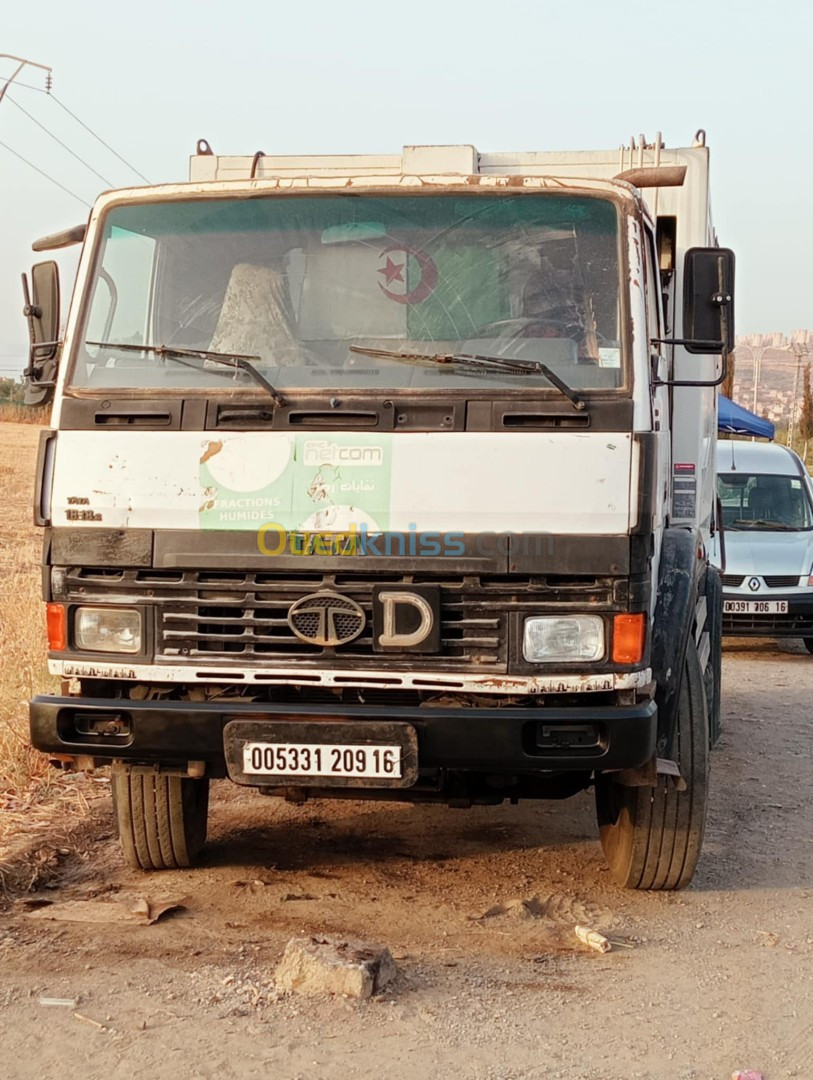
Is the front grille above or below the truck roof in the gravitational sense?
below

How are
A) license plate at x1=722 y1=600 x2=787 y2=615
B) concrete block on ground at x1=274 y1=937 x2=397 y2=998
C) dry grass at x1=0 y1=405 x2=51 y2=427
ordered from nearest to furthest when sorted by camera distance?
concrete block on ground at x1=274 y1=937 x2=397 y2=998, license plate at x1=722 y1=600 x2=787 y2=615, dry grass at x1=0 y1=405 x2=51 y2=427

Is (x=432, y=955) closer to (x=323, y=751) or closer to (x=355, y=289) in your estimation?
(x=323, y=751)

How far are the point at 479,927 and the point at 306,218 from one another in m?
2.63

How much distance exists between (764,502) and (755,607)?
1.75 metres

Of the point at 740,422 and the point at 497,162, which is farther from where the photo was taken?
the point at 740,422

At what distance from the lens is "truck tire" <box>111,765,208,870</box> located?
5.55m

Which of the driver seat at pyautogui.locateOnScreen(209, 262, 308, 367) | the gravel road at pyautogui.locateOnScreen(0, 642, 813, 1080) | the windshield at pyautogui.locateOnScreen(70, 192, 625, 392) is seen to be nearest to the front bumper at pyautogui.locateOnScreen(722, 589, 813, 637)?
the gravel road at pyautogui.locateOnScreen(0, 642, 813, 1080)

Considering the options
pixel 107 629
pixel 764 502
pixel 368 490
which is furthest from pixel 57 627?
pixel 764 502

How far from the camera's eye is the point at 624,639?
4699 millimetres

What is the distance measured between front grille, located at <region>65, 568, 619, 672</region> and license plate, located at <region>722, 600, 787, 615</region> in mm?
8015

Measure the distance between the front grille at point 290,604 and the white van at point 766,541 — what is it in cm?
721

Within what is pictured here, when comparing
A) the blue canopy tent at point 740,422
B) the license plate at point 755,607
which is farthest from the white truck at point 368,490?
the blue canopy tent at point 740,422

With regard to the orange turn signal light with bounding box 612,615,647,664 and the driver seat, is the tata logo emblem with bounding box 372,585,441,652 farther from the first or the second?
the driver seat

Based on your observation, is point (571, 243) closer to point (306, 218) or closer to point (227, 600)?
point (306, 218)
